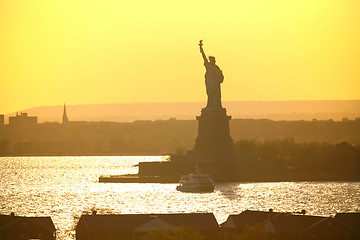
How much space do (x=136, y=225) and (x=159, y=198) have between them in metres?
37.0

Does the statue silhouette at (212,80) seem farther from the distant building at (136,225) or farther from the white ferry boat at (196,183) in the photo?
the distant building at (136,225)

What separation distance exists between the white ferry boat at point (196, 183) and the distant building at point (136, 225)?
47.9 meters

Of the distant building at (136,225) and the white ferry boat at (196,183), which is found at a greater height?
the white ferry boat at (196,183)

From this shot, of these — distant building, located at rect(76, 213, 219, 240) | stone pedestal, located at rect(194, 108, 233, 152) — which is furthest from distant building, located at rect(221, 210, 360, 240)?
stone pedestal, located at rect(194, 108, 233, 152)

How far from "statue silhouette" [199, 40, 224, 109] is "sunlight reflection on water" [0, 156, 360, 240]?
885 centimetres

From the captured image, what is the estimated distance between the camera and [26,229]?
208 feet

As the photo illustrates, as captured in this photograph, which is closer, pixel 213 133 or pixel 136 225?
pixel 136 225

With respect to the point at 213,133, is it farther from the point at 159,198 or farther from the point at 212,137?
the point at 159,198

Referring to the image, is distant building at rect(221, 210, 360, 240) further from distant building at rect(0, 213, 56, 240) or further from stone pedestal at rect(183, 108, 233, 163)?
stone pedestal at rect(183, 108, 233, 163)

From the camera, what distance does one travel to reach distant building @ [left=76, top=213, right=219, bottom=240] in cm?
6178

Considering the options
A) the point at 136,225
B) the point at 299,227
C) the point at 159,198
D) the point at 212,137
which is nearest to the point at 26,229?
the point at 136,225

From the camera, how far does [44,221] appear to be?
64312 mm

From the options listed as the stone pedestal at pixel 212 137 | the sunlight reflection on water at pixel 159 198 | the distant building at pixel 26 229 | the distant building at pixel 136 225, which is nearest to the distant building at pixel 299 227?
the distant building at pixel 136 225

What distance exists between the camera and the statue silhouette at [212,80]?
126500 millimetres
